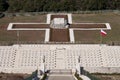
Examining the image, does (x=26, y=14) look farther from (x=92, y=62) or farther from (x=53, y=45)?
(x=92, y=62)

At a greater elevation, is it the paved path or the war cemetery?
the paved path

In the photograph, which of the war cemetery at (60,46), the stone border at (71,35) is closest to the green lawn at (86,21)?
the war cemetery at (60,46)

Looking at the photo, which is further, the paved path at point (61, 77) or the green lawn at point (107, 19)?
the green lawn at point (107, 19)

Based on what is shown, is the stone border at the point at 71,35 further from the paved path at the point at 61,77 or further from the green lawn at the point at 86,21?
the paved path at the point at 61,77

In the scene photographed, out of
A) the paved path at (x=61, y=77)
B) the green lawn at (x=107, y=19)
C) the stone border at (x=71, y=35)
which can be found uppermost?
the paved path at (x=61, y=77)

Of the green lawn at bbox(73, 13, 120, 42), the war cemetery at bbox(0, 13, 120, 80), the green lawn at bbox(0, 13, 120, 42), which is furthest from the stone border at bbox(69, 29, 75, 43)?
the green lawn at bbox(73, 13, 120, 42)

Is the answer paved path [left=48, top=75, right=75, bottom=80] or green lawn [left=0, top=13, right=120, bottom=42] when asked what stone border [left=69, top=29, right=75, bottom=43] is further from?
paved path [left=48, top=75, right=75, bottom=80]

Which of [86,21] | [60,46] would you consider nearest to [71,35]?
[60,46]

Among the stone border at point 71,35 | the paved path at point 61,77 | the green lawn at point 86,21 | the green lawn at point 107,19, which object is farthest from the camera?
the green lawn at point 107,19
